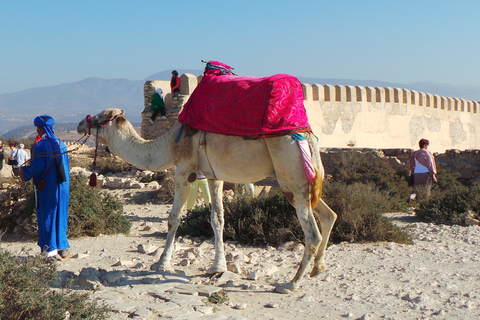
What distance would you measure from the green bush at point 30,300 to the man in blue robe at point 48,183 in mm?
2206

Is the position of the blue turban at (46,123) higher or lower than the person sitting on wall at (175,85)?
lower

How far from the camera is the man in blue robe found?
6555 millimetres

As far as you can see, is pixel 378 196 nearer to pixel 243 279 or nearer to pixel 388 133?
pixel 243 279

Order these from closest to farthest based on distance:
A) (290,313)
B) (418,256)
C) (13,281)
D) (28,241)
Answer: (13,281), (290,313), (418,256), (28,241)

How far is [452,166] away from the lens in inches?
600

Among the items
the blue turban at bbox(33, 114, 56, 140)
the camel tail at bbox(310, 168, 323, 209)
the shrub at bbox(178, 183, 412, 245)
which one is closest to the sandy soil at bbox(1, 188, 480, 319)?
the shrub at bbox(178, 183, 412, 245)

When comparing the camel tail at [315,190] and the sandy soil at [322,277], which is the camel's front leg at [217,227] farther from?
the camel tail at [315,190]

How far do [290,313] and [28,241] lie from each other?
4.50 meters

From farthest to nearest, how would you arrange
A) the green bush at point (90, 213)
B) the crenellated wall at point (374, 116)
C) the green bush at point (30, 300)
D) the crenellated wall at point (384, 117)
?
the crenellated wall at point (384, 117) → the crenellated wall at point (374, 116) → the green bush at point (90, 213) → the green bush at point (30, 300)

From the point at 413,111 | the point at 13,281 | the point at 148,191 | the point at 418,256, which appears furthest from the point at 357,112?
the point at 13,281

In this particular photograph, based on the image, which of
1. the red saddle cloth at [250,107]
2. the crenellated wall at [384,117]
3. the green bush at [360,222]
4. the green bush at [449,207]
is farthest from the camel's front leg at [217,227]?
the crenellated wall at [384,117]

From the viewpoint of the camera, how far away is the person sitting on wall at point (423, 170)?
11523 mm

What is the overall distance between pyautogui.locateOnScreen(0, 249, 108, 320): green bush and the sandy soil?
51 centimetres

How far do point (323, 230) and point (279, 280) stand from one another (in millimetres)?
740
